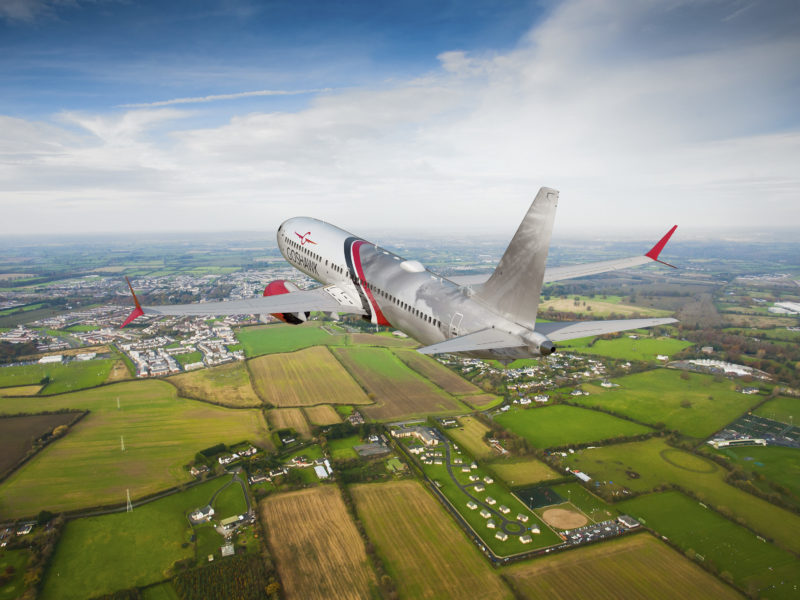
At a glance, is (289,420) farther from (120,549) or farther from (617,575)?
(617,575)

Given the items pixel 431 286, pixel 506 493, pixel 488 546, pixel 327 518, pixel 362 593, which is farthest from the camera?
pixel 506 493

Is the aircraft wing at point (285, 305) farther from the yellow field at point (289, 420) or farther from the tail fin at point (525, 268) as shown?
the yellow field at point (289, 420)

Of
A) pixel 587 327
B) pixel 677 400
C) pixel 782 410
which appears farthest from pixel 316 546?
pixel 782 410

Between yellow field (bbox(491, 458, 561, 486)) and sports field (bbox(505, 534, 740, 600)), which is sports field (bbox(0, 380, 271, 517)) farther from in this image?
sports field (bbox(505, 534, 740, 600))

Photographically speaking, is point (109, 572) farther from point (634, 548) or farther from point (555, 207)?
point (634, 548)

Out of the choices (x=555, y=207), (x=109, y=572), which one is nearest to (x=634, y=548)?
(x=555, y=207)

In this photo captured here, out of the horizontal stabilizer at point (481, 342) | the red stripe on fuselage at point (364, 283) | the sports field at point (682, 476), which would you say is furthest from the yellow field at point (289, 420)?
the horizontal stabilizer at point (481, 342)
